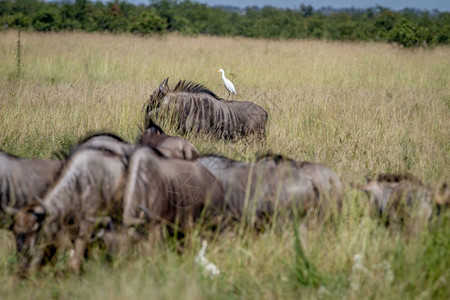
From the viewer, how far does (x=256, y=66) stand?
496 inches

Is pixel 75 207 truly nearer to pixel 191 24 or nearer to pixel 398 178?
pixel 398 178

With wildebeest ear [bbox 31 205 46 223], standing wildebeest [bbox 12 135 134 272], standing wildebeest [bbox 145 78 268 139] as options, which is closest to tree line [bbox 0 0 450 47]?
standing wildebeest [bbox 145 78 268 139]

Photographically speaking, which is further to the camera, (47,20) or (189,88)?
(47,20)

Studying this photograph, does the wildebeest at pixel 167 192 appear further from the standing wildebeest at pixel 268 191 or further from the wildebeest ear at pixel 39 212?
the wildebeest ear at pixel 39 212

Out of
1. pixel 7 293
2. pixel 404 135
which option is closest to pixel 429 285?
pixel 7 293

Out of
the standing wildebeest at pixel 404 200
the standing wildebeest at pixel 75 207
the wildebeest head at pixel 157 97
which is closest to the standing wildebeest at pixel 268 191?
the standing wildebeest at pixel 404 200

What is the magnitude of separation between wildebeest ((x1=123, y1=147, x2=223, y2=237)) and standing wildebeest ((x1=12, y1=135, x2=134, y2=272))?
105 millimetres

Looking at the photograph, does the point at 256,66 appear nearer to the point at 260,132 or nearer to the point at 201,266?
the point at 260,132

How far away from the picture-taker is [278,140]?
610 centimetres

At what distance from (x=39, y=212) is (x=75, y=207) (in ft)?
0.69

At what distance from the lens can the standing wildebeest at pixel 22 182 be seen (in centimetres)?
347

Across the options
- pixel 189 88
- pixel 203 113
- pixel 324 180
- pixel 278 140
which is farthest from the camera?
pixel 189 88

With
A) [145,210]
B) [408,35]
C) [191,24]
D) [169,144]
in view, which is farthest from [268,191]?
[191,24]

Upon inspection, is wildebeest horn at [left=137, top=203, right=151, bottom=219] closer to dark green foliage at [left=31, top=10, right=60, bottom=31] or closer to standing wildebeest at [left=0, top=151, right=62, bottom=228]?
standing wildebeest at [left=0, top=151, right=62, bottom=228]
